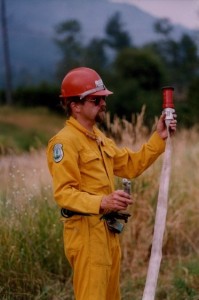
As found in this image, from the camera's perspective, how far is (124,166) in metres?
4.25

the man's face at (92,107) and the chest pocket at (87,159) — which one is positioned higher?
the man's face at (92,107)

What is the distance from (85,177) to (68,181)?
0.19 meters

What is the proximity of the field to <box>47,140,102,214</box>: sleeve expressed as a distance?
5.10ft

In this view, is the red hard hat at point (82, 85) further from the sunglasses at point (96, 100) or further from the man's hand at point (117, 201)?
the man's hand at point (117, 201)

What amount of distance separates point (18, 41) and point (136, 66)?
143 meters

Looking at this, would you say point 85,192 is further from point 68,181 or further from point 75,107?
point 75,107

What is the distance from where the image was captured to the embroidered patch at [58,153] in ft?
12.3

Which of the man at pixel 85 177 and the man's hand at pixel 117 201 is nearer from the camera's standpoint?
the man's hand at pixel 117 201

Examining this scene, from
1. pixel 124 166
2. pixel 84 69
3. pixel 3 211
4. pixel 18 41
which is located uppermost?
pixel 18 41

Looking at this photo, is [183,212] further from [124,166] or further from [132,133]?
[124,166]

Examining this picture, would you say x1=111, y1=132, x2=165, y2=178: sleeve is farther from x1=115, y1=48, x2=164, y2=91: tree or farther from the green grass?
x1=115, y1=48, x2=164, y2=91: tree

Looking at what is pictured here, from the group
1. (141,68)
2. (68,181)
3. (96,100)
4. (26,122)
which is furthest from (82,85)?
(141,68)

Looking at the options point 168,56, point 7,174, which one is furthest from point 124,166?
point 168,56

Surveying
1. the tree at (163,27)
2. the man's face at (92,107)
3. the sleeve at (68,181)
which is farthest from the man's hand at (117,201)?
the tree at (163,27)
